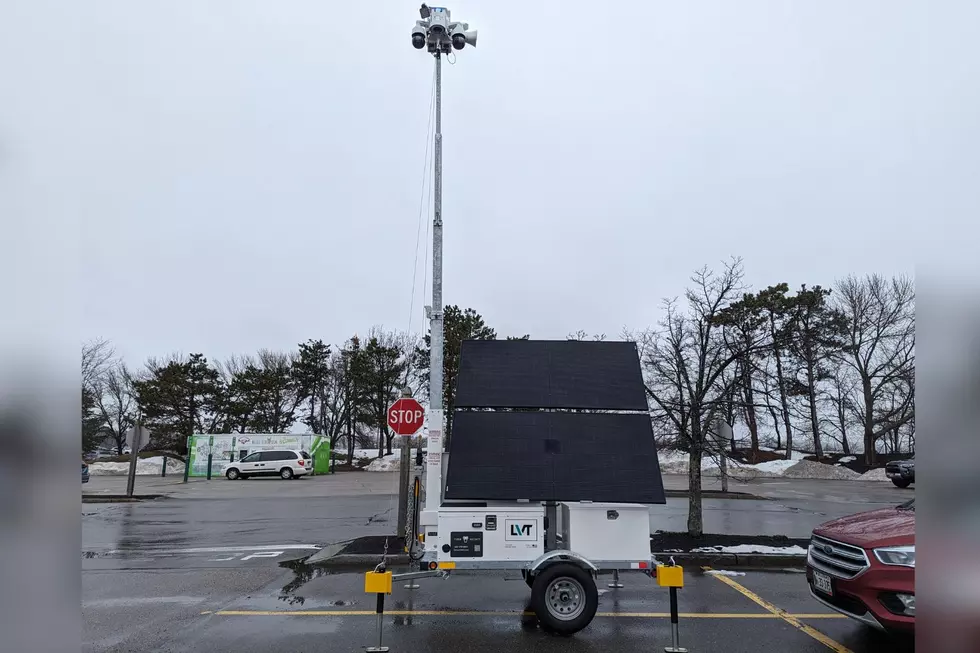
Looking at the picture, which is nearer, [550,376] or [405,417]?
[550,376]

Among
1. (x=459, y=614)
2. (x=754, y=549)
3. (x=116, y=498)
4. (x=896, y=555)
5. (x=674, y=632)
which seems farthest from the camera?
(x=116, y=498)

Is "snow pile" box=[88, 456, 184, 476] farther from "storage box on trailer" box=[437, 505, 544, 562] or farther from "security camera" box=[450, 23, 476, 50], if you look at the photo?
"storage box on trailer" box=[437, 505, 544, 562]

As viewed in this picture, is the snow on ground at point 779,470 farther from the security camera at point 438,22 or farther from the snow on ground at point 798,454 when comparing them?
the security camera at point 438,22

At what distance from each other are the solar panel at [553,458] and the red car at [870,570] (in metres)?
1.70

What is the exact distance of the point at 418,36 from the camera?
35.8ft

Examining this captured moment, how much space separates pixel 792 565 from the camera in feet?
30.8

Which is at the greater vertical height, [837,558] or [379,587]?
[837,558]

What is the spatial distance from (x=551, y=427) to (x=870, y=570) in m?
3.14

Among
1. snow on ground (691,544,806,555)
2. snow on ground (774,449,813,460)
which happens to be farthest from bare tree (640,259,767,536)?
snow on ground (774,449,813,460)

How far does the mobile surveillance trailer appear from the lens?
236 inches

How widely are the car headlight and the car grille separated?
12 cm

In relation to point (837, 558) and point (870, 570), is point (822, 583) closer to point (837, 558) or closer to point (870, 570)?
point (837, 558)

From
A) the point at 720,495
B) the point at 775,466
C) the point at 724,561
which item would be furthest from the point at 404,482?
the point at 775,466

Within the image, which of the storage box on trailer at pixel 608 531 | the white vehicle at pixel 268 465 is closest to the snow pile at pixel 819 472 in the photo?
the white vehicle at pixel 268 465
